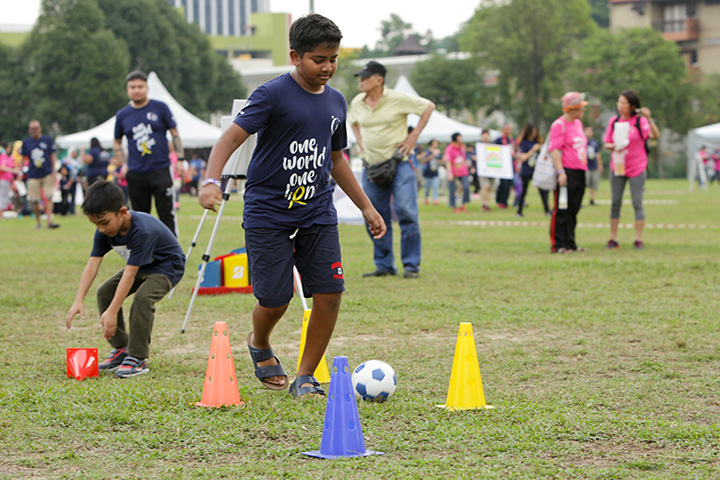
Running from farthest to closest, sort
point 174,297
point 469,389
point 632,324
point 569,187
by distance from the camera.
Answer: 1. point 569,187
2. point 174,297
3. point 632,324
4. point 469,389

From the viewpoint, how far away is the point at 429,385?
15.9 ft

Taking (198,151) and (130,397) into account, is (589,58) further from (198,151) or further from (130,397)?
(130,397)

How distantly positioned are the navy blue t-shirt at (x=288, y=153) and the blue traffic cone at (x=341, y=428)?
3.59 feet

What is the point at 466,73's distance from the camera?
77.0 meters

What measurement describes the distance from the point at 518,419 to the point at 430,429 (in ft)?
1.32

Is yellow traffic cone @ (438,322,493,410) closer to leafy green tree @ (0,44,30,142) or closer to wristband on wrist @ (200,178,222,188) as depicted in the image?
wristband on wrist @ (200,178,222,188)

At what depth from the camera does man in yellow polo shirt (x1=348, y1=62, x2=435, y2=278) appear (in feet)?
30.3

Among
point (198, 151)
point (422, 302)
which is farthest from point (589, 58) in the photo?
point (422, 302)

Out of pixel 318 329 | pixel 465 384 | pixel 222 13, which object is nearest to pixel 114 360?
pixel 318 329

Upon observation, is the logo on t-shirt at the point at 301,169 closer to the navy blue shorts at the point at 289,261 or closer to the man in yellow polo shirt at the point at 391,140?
the navy blue shorts at the point at 289,261

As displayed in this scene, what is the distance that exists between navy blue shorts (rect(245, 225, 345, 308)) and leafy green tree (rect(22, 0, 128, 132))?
57685 millimetres

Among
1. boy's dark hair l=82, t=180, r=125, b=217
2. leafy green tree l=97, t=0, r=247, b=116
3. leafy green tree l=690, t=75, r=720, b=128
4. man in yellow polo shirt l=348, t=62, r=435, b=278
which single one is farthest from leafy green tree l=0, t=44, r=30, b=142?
boy's dark hair l=82, t=180, r=125, b=217

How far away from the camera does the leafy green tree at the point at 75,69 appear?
2347 inches

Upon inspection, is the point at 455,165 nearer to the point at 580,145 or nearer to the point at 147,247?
the point at 580,145
